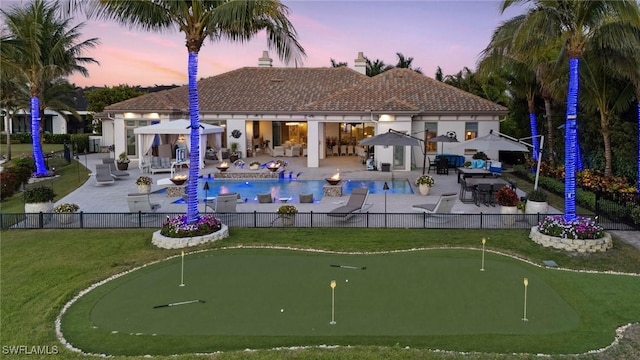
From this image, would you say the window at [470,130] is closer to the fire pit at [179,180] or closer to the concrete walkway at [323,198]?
the concrete walkway at [323,198]

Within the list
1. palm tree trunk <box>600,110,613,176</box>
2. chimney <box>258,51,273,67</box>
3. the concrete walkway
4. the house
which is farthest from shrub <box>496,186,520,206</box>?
chimney <box>258,51,273,67</box>

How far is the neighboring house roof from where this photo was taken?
95.9ft

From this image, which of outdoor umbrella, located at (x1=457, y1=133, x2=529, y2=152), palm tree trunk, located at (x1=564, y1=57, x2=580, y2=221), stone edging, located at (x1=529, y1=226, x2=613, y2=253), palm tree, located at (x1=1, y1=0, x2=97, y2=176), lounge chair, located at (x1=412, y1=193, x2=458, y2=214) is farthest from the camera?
Answer: palm tree, located at (x1=1, y1=0, x2=97, y2=176)

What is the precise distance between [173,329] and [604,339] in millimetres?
6334

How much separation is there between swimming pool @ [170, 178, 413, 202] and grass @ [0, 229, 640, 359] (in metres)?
6.04

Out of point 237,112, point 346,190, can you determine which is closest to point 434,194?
point 346,190

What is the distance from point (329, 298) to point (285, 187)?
1409 cm

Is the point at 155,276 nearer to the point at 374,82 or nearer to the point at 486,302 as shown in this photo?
the point at 486,302

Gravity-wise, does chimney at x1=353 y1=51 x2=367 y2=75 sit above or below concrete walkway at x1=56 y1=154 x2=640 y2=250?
above

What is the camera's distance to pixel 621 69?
578 inches

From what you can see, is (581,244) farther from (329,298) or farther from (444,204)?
(329,298)

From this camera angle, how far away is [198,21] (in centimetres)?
1233

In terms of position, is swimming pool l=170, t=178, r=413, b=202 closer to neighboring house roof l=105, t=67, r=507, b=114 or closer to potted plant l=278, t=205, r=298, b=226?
potted plant l=278, t=205, r=298, b=226

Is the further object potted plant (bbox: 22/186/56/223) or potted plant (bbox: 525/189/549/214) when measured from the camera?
potted plant (bbox: 22/186/56/223)
